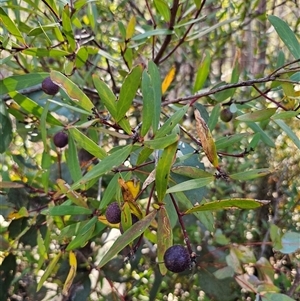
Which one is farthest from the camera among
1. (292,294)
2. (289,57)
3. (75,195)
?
(289,57)

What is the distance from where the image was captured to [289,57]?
168cm

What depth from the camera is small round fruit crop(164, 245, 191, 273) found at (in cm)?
49

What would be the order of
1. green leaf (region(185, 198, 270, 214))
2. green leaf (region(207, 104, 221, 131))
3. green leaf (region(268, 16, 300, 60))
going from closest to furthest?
green leaf (region(185, 198, 270, 214)) < green leaf (region(268, 16, 300, 60)) < green leaf (region(207, 104, 221, 131))

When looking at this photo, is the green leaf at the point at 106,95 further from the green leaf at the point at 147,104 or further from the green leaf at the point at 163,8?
the green leaf at the point at 163,8

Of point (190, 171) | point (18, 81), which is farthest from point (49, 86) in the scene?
point (190, 171)

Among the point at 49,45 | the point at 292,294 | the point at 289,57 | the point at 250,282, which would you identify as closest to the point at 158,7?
the point at 49,45

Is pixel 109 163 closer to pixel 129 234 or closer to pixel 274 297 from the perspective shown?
pixel 129 234

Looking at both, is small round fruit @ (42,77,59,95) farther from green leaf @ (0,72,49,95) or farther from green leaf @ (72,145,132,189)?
green leaf @ (72,145,132,189)

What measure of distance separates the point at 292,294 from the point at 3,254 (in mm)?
604

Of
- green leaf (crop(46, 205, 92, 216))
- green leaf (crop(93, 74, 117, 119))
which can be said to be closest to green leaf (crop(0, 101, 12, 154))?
green leaf (crop(46, 205, 92, 216))

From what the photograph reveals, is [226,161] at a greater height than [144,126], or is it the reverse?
[144,126]

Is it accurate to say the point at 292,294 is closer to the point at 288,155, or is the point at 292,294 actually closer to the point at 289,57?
the point at 288,155

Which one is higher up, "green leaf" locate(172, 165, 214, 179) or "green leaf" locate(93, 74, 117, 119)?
"green leaf" locate(93, 74, 117, 119)

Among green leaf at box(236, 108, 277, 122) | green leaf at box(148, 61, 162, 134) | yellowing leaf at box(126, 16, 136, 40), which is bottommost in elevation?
green leaf at box(236, 108, 277, 122)
